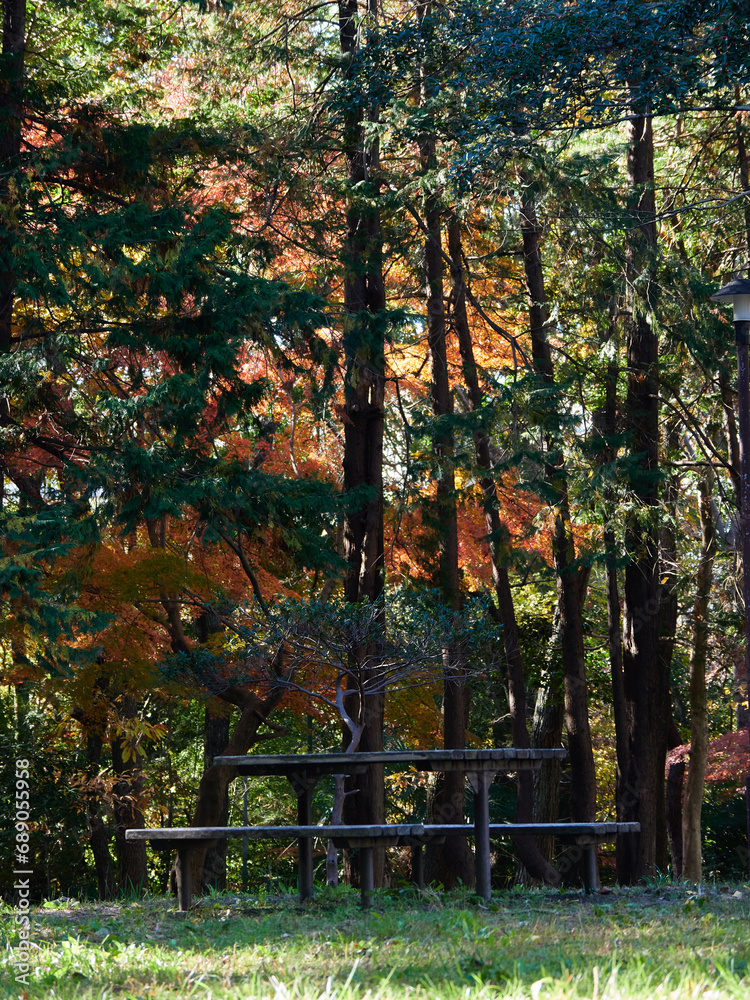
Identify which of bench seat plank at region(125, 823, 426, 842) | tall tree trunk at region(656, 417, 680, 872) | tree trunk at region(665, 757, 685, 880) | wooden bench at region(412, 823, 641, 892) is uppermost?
tall tree trunk at region(656, 417, 680, 872)

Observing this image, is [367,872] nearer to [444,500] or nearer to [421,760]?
[421,760]

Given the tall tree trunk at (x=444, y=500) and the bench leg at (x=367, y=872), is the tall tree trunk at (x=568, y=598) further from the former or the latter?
the bench leg at (x=367, y=872)

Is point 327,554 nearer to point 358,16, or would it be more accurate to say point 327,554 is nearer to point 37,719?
point 358,16

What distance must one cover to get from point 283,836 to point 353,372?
7008 mm

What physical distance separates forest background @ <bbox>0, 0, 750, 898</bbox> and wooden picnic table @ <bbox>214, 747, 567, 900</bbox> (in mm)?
2066

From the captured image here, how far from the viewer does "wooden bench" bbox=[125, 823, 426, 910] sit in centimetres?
675

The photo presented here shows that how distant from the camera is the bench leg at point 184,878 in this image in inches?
289

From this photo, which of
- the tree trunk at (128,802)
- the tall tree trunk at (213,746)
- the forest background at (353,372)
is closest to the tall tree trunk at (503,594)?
the forest background at (353,372)

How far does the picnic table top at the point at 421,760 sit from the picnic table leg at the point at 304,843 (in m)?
0.26

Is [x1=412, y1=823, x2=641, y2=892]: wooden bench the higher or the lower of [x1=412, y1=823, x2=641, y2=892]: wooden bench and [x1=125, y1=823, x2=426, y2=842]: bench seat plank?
the lower

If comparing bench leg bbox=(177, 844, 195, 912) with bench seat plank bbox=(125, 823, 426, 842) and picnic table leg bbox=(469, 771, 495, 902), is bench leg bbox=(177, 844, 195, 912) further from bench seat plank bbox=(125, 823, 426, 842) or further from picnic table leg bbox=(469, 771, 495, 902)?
picnic table leg bbox=(469, 771, 495, 902)

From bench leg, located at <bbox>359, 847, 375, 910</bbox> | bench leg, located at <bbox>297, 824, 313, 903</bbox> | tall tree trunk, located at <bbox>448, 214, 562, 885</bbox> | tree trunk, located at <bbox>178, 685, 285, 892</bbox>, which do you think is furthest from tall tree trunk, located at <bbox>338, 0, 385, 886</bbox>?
bench leg, located at <bbox>359, 847, 375, 910</bbox>

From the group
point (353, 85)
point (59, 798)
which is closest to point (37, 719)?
point (59, 798)

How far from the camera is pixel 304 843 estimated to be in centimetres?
754
